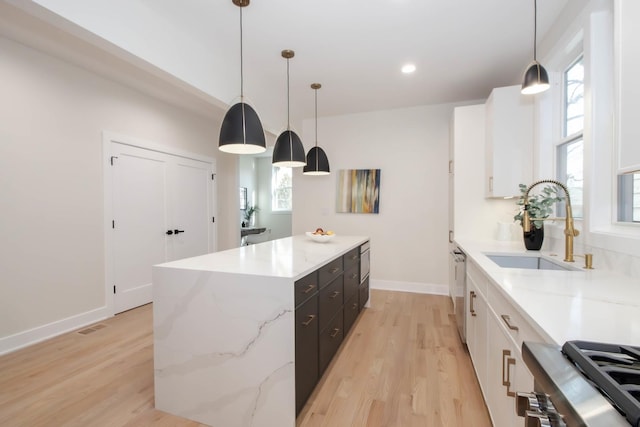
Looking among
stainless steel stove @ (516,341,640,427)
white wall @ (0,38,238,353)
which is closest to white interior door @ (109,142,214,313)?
white wall @ (0,38,238,353)

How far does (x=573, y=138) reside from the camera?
7.33 feet

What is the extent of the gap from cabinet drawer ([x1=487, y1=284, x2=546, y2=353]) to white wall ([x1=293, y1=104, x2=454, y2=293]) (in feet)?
9.01

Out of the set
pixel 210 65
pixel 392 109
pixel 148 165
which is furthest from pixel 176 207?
pixel 392 109

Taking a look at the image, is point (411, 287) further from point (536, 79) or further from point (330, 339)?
point (536, 79)

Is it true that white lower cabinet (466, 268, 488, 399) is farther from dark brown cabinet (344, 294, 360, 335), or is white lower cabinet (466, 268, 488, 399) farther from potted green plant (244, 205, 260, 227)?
potted green plant (244, 205, 260, 227)

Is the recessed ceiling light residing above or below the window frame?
above

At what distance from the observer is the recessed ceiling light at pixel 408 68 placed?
3.05 meters

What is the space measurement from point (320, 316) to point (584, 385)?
149cm

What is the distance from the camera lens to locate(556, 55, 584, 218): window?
215cm

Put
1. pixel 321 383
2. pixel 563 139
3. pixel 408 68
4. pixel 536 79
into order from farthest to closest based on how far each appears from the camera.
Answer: pixel 408 68, pixel 563 139, pixel 321 383, pixel 536 79

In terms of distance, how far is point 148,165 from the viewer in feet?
12.4

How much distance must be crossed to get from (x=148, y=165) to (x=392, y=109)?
11.6ft

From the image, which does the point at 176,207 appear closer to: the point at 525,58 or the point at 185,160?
the point at 185,160

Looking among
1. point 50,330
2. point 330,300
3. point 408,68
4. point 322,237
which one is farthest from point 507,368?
point 50,330
